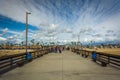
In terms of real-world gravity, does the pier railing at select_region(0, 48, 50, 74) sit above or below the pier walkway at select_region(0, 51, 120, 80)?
above

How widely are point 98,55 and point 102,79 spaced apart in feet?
29.8

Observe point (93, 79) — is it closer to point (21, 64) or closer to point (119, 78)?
point (119, 78)

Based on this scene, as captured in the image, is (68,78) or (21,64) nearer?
(68,78)

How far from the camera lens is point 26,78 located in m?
7.57

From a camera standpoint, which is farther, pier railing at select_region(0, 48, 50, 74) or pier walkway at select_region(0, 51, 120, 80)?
pier railing at select_region(0, 48, 50, 74)

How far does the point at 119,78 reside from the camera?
7.44 metres

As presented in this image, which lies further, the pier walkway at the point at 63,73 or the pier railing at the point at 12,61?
the pier railing at the point at 12,61

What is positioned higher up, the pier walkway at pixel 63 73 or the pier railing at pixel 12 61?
the pier railing at pixel 12 61

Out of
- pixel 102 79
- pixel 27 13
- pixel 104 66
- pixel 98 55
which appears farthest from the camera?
pixel 27 13

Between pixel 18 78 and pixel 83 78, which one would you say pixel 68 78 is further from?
pixel 18 78

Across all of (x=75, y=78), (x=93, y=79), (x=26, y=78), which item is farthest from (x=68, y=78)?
(x=26, y=78)

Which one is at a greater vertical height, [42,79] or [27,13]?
[27,13]

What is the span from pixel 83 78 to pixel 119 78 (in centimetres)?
197

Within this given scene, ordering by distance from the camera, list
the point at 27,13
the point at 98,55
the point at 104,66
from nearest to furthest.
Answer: the point at 104,66 < the point at 98,55 < the point at 27,13
